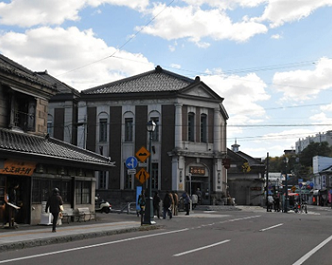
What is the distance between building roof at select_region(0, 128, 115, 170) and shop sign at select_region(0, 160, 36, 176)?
0.58m

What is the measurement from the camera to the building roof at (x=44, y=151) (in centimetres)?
1848

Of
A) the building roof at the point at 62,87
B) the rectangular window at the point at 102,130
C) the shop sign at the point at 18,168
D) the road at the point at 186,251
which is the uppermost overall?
the building roof at the point at 62,87

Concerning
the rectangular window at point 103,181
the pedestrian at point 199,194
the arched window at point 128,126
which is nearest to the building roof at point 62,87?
the arched window at point 128,126

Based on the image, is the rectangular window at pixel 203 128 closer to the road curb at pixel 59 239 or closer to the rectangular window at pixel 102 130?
the rectangular window at pixel 102 130

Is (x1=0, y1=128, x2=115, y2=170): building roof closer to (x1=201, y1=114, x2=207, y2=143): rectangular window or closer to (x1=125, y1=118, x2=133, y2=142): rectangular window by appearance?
(x1=125, y1=118, x2=133, y2=142): rectangular window

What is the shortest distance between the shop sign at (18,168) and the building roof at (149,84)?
26.4m

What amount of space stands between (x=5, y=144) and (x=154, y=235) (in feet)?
21.8

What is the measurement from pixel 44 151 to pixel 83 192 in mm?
4732

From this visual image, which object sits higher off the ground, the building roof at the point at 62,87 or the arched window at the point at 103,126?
the building roof at the point at 62,87

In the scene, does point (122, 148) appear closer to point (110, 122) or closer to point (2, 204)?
point (110, 122)

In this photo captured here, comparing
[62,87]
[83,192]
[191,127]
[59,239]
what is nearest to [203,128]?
[191,127]

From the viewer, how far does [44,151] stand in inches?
807

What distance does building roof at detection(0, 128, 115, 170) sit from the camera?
60.6 feet

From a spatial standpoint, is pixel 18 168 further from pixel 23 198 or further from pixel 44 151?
pixel 23 198
